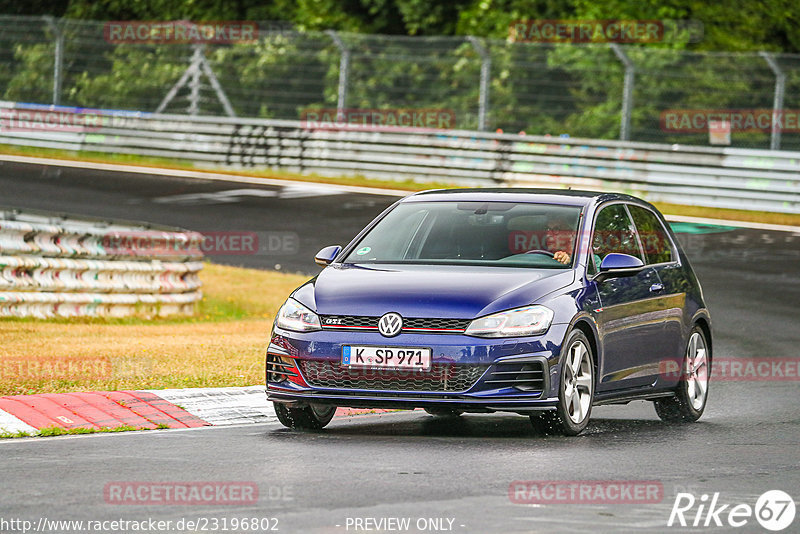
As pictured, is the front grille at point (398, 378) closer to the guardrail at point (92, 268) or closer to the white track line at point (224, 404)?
the white track line at point (224, 404)

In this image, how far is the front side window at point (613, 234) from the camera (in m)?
10.7

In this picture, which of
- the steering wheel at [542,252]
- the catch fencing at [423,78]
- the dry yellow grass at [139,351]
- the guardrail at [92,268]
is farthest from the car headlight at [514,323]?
the catch fencing at [423,78]

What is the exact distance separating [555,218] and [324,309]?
74.4 inches

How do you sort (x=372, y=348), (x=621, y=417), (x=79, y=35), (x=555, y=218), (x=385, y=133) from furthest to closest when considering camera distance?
(x=79, y=35) → (x=385, y=133) → (x=621, y=417) → (x=555, y=218) → (x=372, y=348)

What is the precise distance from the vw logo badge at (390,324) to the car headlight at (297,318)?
43cm

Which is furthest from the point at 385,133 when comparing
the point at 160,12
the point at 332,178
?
the point at 160,12

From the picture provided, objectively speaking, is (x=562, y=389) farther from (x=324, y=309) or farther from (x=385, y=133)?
(x=385, y=133)

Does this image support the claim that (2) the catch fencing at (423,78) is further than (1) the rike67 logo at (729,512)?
Yes

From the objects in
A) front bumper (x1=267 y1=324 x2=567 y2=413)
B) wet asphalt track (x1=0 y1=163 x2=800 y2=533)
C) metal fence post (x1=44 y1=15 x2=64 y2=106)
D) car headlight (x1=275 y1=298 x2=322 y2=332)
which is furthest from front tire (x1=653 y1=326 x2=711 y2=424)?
metal fence post (x1=44 y1=15 x2=64 y2=106)

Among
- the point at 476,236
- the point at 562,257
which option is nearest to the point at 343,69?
the point at 476,236

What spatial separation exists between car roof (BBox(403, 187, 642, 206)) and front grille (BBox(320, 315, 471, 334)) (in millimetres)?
1719

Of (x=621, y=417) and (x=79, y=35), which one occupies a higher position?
(x=79, y=35)

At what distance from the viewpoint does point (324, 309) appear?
9.62 meters

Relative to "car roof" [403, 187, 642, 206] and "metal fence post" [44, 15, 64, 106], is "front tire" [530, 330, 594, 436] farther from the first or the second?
"metal fence post" [44, 15, 64, 106]
